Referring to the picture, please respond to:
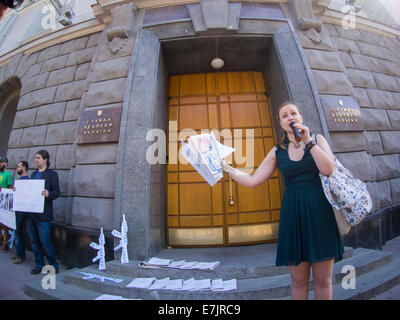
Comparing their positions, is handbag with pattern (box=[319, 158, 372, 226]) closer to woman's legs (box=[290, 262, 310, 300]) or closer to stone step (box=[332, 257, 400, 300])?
woman's legs (box=[290, 262, 310, 300])

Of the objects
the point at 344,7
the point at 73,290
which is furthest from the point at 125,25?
the point at 344,7

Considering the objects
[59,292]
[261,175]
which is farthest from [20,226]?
[261,175]

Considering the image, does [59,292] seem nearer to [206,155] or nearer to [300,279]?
[206,155]

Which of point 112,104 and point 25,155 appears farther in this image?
point 25,155

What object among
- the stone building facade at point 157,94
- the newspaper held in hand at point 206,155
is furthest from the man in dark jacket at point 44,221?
the newspaper held in hand at point 206,155

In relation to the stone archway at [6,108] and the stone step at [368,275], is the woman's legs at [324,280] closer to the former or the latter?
the stone step at [368,275]

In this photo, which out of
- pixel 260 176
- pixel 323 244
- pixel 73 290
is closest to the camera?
pixel 323 244

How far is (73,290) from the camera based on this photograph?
9.68ft

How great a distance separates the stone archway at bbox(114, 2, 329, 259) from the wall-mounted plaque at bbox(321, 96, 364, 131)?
238 millimetres

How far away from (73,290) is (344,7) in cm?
907

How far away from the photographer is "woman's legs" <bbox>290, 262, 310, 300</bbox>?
1.67 m

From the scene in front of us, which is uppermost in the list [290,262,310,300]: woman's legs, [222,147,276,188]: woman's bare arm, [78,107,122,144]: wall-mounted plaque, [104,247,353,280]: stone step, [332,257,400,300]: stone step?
[78,107,122,144]: wall-mounted plaque

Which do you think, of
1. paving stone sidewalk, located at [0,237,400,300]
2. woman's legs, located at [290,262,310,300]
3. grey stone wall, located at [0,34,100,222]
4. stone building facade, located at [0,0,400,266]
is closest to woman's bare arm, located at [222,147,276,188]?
woman's legs, located at [290,262,310,300]
